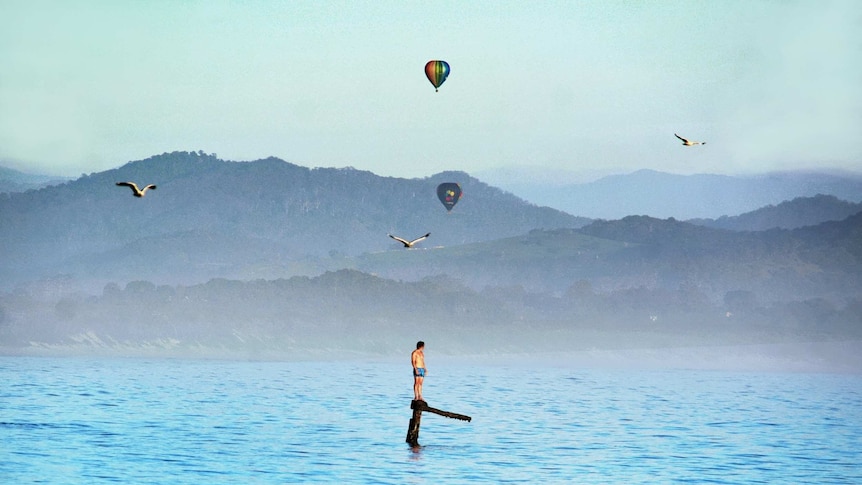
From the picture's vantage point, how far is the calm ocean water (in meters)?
72.0

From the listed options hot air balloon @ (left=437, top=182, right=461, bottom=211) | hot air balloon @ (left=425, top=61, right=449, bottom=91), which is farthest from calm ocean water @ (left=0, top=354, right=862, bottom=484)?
hot air balloon @ (left=437, top=182, right=461, bottom=211)

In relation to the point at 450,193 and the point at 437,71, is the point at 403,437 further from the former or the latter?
the point at 450,193

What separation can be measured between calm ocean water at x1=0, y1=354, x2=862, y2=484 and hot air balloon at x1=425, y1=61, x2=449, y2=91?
112 ft

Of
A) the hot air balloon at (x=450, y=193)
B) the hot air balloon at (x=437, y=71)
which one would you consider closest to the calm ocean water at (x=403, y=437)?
the hot air balloon at (x=437, y=71)

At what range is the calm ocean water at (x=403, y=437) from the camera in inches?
2835

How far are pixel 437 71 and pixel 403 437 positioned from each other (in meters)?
67.9

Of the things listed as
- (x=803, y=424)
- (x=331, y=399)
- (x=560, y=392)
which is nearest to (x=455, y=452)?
(x=803, y=424)

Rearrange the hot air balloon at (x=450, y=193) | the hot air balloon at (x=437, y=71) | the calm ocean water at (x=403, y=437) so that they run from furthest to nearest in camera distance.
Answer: the hot air balloon at (x=450, y=193) → the hot air balloon at (x=437, y=71) → the calm ocean water at (x=403, y=437)

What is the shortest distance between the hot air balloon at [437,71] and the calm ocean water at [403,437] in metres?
34.0

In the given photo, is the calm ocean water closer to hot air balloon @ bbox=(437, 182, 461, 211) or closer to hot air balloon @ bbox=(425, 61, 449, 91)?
hot air balloon @ bbox=(425, 61, 449, 91)

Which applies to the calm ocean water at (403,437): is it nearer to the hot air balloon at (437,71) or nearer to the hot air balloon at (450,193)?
the hot air balloon at (437,71)

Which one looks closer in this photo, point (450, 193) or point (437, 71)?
point (437, 71)

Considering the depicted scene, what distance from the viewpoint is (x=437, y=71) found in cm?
15062

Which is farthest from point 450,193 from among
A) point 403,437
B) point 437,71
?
point 403,437
